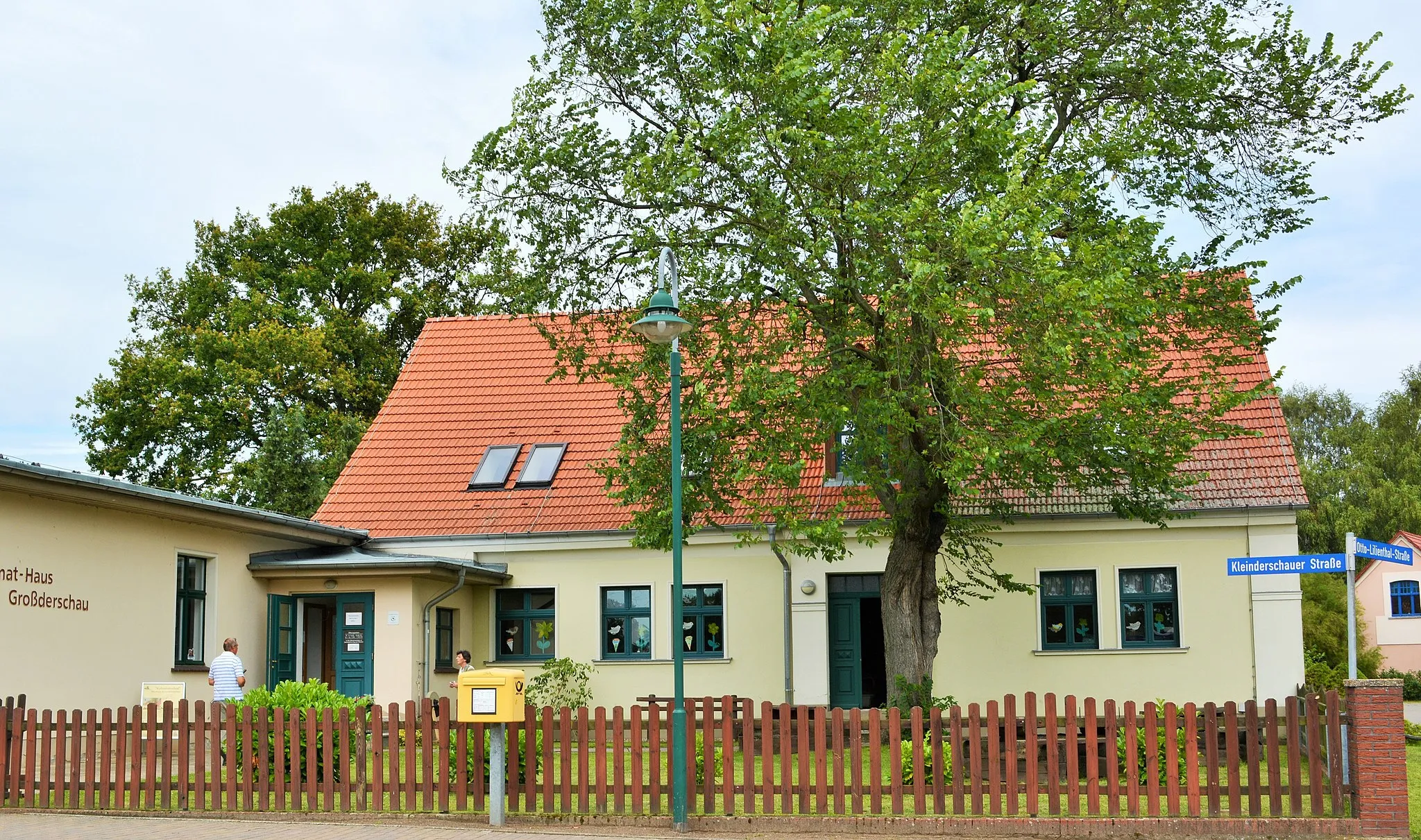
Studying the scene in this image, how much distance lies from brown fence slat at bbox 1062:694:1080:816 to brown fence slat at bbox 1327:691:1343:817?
196 centimetres

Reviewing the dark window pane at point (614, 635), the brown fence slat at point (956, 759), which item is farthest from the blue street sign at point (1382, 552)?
the dark window pane at point (614, 635)

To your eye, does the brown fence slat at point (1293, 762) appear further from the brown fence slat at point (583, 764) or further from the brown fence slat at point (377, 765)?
the brown fence slat at point (377, 765)

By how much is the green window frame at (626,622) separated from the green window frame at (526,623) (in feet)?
3.01

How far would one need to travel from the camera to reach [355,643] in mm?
21375

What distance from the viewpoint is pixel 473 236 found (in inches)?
1601

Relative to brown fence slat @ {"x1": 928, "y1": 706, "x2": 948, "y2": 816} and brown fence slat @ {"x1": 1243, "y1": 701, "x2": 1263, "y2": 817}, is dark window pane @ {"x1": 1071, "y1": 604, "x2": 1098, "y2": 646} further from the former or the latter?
brown fence slat @ {"x1": 928, "y1": 706, "x2": 948, "y2": 816}

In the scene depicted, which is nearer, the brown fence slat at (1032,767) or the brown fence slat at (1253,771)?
the brown fence slat at (1253,771)

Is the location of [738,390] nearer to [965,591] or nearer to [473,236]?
[965,591]

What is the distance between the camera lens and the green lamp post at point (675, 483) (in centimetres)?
1149

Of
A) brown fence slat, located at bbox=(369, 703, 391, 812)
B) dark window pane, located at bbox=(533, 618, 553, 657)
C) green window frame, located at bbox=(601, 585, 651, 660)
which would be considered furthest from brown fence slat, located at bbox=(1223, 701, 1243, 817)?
dark window pane, located at bbox=(533, 618, 553, 657)

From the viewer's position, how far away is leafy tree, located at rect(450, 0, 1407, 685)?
48.8ft

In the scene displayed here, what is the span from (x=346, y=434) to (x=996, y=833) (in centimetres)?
2776

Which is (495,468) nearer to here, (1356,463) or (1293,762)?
(1293,762)

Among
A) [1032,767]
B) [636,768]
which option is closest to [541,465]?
[636,768]
